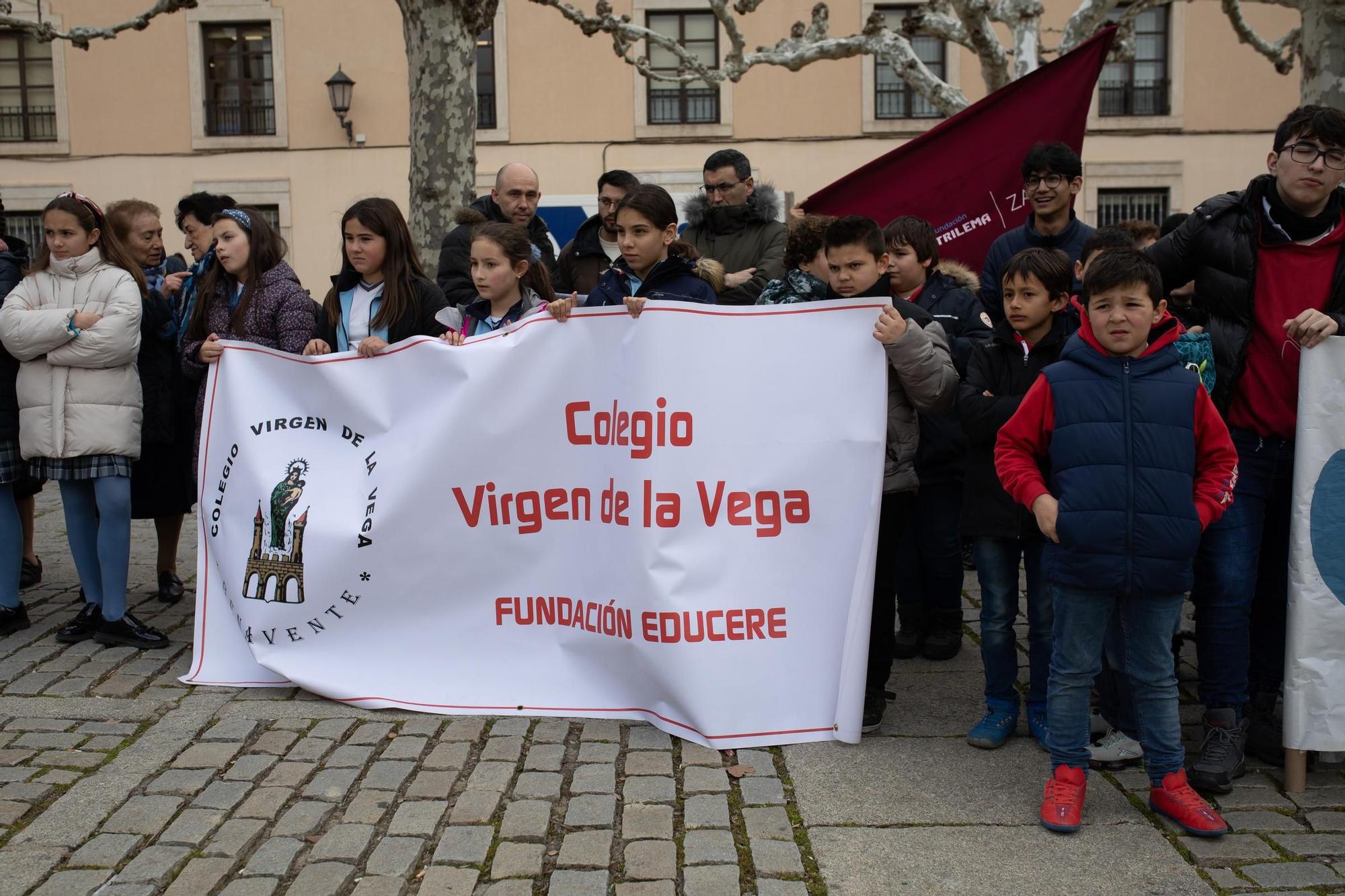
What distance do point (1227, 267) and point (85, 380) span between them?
451cm

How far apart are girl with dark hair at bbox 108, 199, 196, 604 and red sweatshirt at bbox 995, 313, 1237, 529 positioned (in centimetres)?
386

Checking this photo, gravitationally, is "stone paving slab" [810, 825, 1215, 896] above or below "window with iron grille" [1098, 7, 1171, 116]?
below

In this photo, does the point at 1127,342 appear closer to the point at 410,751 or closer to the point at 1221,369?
the point at 1221,369

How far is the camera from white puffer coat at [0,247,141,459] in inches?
213

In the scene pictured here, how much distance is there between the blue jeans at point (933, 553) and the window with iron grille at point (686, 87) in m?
18.5

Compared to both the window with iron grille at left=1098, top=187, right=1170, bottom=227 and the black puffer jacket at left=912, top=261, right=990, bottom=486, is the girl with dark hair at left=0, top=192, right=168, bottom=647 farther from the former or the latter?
the window with iron grille at left=1098, top=187, right=1170, bottom=227

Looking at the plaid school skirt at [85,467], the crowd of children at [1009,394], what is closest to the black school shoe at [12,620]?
the crowd of children at [1009,394]

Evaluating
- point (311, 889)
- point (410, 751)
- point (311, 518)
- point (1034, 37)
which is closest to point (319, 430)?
point (311, 518)

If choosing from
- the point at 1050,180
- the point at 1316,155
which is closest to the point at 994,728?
the point at 1316,155

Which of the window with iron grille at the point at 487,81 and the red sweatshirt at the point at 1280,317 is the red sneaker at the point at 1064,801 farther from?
the window with iron grille at the point at 487,81

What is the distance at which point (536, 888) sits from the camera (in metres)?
3.27

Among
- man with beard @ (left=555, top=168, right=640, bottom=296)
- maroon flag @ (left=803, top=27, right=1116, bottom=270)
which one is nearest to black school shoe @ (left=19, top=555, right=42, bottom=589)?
man with beard @ (left=555, top=168, right=640, bottom=296)

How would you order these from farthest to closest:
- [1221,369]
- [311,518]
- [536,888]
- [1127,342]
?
[311,518] → [1221,369] → [1127,342] → [536,888]

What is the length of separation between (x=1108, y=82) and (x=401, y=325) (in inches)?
822
